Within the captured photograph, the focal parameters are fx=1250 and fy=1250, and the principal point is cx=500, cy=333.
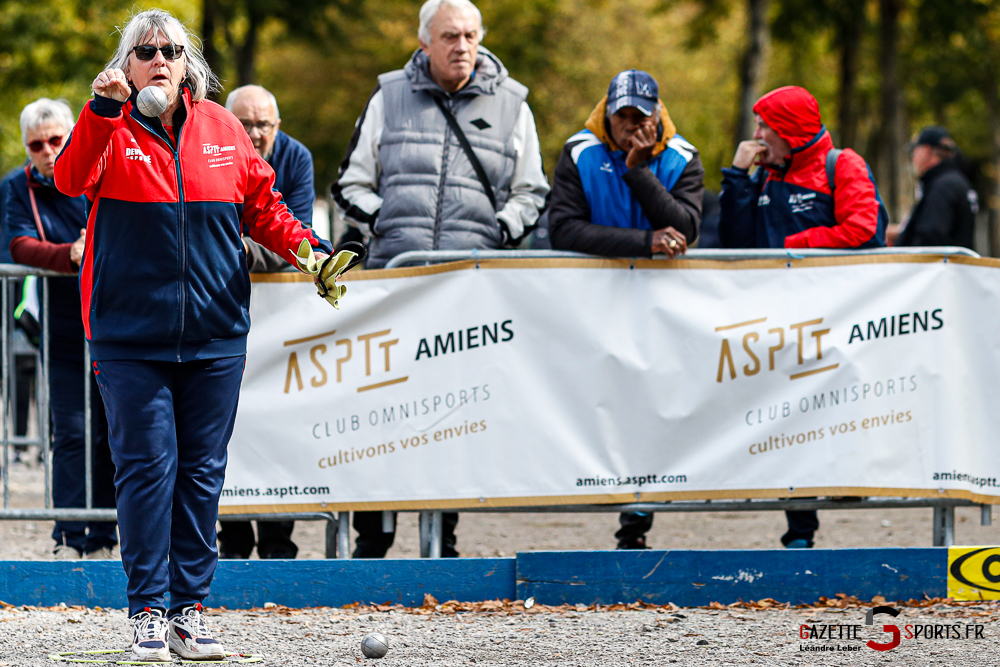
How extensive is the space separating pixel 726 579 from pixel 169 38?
3.25 m

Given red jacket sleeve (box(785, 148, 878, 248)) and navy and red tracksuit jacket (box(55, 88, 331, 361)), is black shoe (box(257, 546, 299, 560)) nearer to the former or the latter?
navy and red tracksuit jacket (box(55, 88, 331, 361))

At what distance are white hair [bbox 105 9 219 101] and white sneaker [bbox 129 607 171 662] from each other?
5.99 feet

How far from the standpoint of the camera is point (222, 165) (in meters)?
4.41

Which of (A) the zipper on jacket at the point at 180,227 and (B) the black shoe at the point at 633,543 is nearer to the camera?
(A) the zipper on jacket at the point at 180,227

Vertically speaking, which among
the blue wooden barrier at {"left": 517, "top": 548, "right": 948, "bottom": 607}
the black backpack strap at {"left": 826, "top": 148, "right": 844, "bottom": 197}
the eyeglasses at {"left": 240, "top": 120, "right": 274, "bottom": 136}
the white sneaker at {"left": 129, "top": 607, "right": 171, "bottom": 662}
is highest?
the eyeglasses at {"left": 240, "top": 120, "right": 274, "bottom": 136}

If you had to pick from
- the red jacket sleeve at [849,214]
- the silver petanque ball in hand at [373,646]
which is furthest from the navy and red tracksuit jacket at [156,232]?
the red jacket sleeve at [849,214]

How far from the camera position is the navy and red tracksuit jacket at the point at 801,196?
5.98m

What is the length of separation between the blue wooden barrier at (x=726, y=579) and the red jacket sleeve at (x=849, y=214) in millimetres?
1473

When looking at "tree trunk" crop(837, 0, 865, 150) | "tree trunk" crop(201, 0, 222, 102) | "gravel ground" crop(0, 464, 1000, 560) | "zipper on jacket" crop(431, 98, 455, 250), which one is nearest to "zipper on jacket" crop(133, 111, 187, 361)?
"zipper on jacket" crop(431, 98, 455, 250)

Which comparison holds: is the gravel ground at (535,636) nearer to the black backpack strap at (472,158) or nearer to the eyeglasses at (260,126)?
the black backpack strap at (472,158)

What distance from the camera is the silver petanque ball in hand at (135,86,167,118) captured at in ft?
13.5

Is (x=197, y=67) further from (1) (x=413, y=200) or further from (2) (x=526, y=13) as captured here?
(2) (x=526, y=13)

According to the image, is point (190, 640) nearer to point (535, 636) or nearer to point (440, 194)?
point (535, 636)

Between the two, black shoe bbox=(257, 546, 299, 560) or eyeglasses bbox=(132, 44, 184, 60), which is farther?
black shoe bbox=(257, 546, 299, 560)
